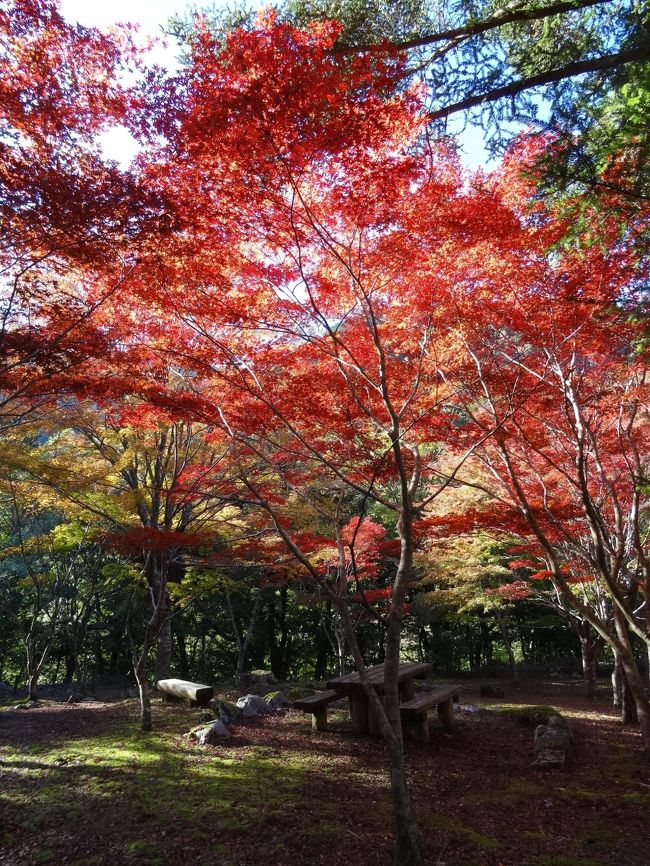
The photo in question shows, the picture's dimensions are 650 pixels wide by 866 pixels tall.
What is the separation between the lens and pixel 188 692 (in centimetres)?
927

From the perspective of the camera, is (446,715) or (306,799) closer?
(306,799)

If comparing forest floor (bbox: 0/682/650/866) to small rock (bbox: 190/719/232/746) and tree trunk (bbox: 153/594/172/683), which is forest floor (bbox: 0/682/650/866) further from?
tree trunk (bbox: 153/594/172/683)

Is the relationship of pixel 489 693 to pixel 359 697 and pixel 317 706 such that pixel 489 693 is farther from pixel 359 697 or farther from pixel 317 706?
pixel 317 706

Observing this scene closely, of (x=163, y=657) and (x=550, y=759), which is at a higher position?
(x=163, y=657)

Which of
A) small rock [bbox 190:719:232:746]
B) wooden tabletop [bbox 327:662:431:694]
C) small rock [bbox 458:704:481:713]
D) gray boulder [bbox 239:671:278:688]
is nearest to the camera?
small rock [bbox 190:719:232:746]

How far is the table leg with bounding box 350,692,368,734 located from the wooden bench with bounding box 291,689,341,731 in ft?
0.95

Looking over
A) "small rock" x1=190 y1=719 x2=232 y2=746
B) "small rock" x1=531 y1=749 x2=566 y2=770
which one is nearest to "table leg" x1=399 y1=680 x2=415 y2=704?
"small rock" x1=531 y1=749 x2=566 y2=770

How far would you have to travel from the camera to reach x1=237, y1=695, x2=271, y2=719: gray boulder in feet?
28.1

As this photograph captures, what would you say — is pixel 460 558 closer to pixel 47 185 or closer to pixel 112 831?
pixel 112 831

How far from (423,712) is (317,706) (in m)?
1.52

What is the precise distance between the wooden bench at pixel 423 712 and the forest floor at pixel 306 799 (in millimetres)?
200

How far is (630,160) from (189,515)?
32.5 ft

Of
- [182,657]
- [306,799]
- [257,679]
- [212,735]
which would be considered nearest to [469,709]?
[212,735]

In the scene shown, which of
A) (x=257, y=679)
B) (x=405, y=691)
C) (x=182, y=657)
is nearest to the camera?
(x=405, y=691)
